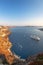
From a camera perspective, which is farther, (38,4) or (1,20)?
(1,20)

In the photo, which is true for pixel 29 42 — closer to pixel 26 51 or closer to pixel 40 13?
pixel 26 51

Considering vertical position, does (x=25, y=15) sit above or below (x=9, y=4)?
below

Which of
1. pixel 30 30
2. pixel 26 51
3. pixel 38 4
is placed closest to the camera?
pixel 38 4

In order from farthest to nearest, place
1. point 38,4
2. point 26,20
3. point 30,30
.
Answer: point 30,30 → point 26,20 → point 38,4

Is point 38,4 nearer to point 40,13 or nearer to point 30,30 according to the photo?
point 40,13

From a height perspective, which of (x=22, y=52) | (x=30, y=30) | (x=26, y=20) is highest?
(x=26, y=20)

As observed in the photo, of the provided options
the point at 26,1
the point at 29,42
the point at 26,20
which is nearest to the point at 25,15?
the point at 26,20

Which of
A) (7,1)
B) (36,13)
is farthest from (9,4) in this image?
(36,13)
